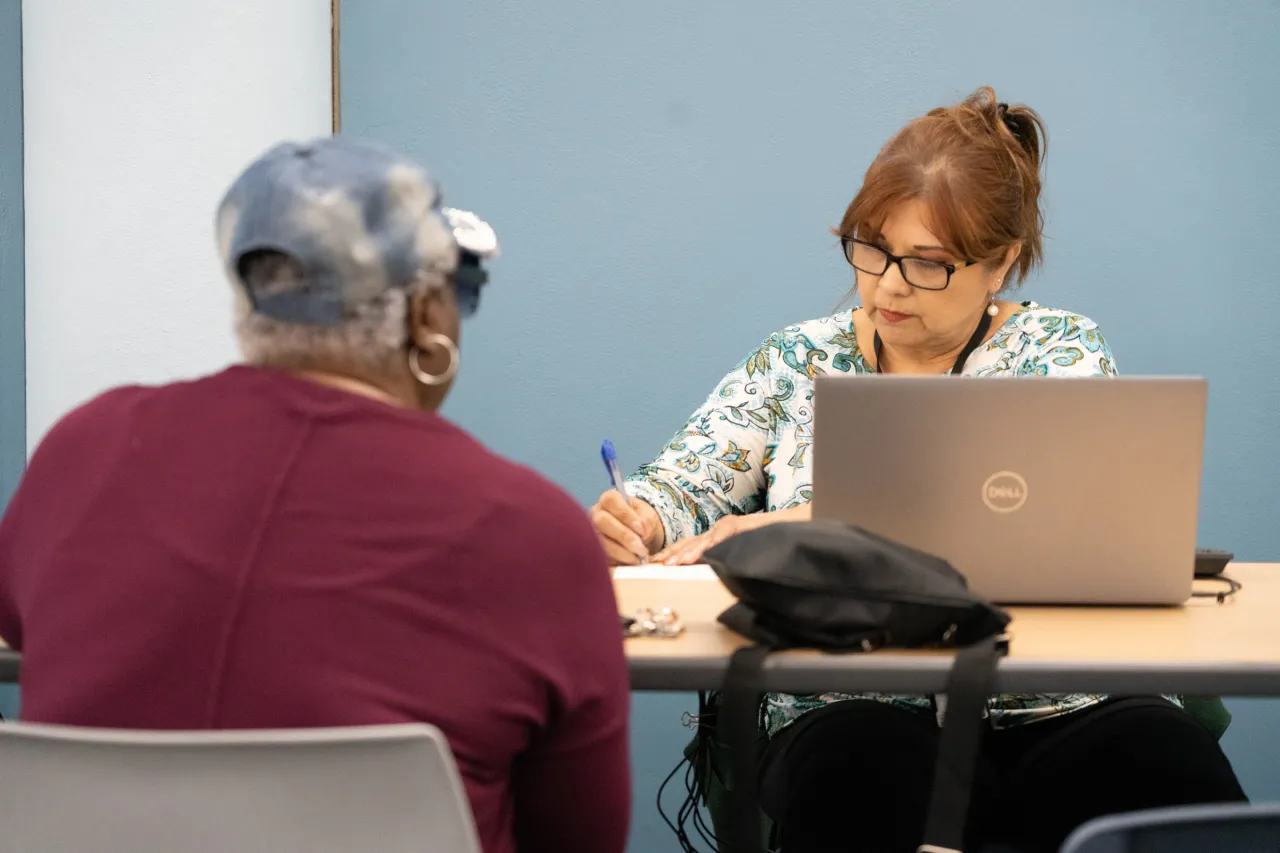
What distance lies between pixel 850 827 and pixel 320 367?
945mm

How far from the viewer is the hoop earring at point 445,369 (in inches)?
41.5

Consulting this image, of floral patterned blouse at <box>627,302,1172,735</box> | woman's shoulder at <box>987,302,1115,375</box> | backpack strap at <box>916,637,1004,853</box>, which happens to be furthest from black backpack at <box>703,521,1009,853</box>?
woman's shoulder at <box>987,302,1115,375</box>

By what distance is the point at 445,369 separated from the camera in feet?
3.51

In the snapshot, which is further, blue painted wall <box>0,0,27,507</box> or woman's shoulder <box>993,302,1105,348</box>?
blue painted wall <box>0,0,27,507</box>

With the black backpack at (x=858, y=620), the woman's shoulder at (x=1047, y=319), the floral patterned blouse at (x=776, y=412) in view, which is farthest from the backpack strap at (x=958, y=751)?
the woman's shoulder at (x=1047, y=319)

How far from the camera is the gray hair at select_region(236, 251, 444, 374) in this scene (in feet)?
3.29

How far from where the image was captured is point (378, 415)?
967 millimetres

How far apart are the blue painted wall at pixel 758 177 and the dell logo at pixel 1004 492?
1.43 m

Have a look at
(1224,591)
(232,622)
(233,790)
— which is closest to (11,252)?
(232,622)

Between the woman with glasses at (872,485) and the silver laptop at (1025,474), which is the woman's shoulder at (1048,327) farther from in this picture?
the silver laptop at (1025,474)

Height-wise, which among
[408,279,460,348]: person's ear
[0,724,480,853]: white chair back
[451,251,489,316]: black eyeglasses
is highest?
[451,251,489,316]: black eyeglasses

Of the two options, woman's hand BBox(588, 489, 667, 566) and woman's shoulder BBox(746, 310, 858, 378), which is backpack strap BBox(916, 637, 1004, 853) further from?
woman's shoulder BBox(746, 310, 858, 378)

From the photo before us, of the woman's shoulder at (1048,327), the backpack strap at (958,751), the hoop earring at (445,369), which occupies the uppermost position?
the hoop earring at (445,369)

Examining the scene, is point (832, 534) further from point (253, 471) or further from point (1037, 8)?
point (1037, 8)
